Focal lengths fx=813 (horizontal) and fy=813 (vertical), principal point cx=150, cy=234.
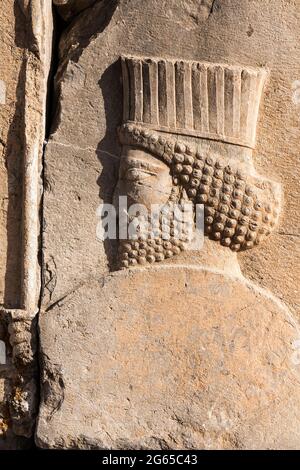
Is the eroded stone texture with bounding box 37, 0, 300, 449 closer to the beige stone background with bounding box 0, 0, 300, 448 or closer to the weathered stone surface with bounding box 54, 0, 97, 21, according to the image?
the beige stone background with bounding box 0, 0, 300, 448

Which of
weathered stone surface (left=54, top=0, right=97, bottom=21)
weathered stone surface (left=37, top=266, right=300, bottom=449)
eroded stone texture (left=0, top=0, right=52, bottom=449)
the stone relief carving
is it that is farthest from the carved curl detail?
weathered stone surface (left=54, top=0, right=97, bottom=21)

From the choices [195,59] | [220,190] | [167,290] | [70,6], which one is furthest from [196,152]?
[70,6]

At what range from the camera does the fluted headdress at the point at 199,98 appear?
126 inches

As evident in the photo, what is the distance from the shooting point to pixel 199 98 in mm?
3211

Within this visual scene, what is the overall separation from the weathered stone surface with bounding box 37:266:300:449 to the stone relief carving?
180 mm

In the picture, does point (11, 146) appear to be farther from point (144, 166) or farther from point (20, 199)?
point (144, 166)

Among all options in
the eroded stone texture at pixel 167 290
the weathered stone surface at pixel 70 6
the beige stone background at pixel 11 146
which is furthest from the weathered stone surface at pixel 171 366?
the weathered stone surface at pixel 70 6

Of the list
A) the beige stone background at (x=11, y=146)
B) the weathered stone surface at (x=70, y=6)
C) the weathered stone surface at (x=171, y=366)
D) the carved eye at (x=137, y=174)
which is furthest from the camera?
the weathered stone surface at (x=70, y=6)

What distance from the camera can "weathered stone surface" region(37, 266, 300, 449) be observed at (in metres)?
3.13

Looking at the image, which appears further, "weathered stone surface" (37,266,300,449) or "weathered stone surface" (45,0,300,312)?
"weathered stone surface" (45,0,300,312)

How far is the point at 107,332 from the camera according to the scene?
320 cm

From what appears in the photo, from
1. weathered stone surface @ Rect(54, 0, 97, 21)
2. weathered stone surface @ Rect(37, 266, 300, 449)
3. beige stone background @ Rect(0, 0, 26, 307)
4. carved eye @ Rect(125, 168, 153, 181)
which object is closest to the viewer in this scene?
weathered stone surface @ Rect(37, 266, 300, 449)

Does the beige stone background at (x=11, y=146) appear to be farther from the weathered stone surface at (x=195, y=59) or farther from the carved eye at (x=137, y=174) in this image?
the carved eye at (x=137, y=174)

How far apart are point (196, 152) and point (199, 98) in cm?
21
